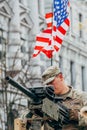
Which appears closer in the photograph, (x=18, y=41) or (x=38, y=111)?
(x=38, y=111)

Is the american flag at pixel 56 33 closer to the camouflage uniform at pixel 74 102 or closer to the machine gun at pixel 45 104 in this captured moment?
the camouflage uniform at pixel 74 102

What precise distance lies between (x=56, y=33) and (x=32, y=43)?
58.3ft

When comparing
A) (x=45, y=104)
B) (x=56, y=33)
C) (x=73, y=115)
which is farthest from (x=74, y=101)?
(x=56, y=33)

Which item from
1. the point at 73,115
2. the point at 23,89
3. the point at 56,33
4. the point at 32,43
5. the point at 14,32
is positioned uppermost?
the point at 14,32

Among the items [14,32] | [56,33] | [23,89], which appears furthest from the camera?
[14,32]

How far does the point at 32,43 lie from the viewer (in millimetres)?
35281

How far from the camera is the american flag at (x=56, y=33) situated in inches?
675

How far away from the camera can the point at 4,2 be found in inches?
1289

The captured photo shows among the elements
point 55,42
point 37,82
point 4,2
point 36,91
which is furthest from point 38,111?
point 4,2

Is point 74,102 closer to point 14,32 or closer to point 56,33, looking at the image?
point 56,33

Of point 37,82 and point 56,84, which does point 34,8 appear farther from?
point 56,84

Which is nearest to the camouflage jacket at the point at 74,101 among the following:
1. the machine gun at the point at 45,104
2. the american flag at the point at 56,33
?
the machine gun at the point at 45,104

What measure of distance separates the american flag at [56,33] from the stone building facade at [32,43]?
20.2 feet

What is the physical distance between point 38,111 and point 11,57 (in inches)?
1014
